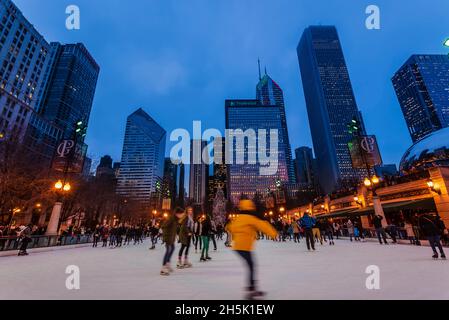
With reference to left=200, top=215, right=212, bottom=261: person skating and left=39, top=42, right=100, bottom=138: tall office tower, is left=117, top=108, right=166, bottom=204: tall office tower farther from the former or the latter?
left=200, top=215, right=212, bottom=261: person skating

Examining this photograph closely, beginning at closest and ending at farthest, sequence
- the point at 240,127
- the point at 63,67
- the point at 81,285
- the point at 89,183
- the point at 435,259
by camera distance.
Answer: the point at 81,285 → the point at 435,259 → the point at 89,183 → the point at 63,67 → the point at 240,127

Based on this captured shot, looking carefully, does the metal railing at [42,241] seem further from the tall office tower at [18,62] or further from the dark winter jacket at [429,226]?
the tall office tower at [18,62]

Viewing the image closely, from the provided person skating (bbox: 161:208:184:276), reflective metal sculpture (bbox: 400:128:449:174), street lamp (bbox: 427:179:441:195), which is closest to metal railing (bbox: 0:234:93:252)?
person skating (bbox: 161:208:184:276)

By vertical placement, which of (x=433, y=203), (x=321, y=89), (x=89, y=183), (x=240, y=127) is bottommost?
(x=433, y=203)

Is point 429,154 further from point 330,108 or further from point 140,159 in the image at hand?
point 140,159

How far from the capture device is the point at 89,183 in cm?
3112

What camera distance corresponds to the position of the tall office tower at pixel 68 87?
417 feet

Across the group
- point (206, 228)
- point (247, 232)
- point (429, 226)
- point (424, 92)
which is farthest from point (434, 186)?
point (424, 92)

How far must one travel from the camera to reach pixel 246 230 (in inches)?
165
